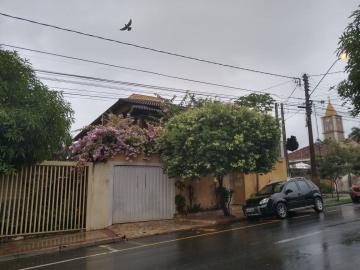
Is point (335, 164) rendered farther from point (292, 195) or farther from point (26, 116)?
point (26, 116)

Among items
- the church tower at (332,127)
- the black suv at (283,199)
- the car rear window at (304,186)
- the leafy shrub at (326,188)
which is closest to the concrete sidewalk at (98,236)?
the black suv at (283,199)

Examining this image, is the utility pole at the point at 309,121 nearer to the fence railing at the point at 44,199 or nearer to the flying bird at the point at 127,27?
the flying bird at the point at 127,27

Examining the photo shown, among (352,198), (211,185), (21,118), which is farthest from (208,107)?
(352,198)

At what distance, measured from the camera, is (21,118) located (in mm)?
10023

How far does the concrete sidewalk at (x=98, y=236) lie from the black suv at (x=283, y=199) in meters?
1.22

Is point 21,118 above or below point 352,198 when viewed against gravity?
above

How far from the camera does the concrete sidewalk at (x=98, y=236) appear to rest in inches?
393

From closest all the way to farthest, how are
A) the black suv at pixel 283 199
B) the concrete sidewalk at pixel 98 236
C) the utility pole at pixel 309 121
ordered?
the concrete sidewalk at pixel 98 236, the black suv at pixel 283 199, the utility pole at pixel 309 121

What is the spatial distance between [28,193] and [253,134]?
9262mm

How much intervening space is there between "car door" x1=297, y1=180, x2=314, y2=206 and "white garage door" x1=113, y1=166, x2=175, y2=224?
614cm

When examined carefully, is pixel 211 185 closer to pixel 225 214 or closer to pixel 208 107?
pixel 225 214

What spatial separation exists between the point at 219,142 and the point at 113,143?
4.72m

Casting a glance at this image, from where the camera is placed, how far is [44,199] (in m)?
12.5

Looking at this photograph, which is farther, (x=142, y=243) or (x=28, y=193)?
(x=28, y=193)
